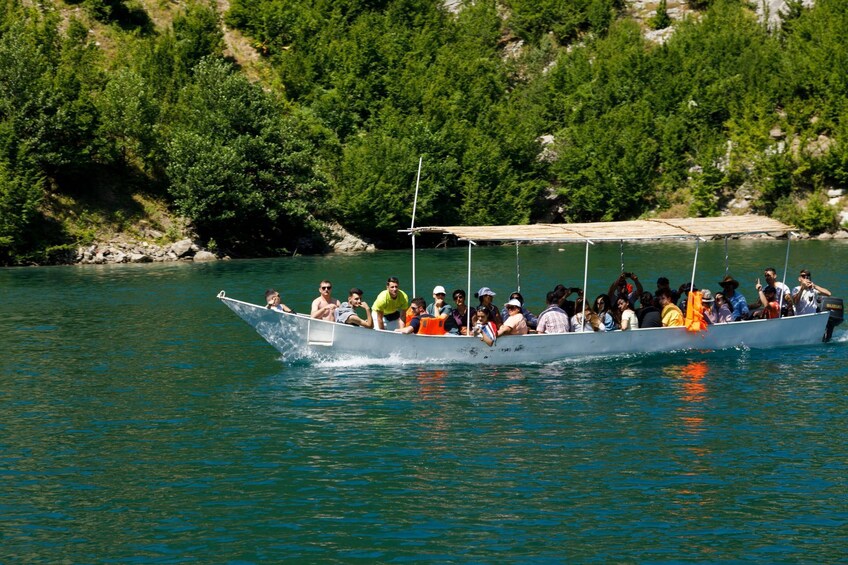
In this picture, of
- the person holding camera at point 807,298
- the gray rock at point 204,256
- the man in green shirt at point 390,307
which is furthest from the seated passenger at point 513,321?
the gray rock at point 204,256

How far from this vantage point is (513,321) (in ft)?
88.7

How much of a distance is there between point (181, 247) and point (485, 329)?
41506 mm

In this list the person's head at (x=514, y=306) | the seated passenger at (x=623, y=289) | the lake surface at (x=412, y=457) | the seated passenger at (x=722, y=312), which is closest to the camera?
the lake surface at (x=412, y=457)

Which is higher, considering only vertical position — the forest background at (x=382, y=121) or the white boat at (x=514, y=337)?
the forest background at (x=382, y=121)

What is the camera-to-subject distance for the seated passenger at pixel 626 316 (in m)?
27.9

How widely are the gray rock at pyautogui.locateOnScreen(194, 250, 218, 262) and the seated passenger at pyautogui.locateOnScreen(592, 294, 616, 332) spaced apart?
39.9 metres

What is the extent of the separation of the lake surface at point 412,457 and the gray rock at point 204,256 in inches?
1212

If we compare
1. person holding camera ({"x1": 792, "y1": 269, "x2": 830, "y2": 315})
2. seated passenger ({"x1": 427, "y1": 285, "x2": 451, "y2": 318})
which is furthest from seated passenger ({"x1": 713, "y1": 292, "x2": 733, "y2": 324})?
seated passenger ({"x1": 427, "y1": 285, "x2": 451, "y2": 318})

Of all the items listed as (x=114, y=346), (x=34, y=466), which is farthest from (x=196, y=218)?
(x=34, y=466)

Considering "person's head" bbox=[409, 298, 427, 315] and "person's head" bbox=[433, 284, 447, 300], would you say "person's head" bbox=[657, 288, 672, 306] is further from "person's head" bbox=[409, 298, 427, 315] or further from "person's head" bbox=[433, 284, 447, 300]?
"person's head" bbox=[409, 298, 427, 315]

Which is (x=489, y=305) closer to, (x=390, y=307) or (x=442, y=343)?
(x=442, y=343)

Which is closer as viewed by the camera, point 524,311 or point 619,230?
point 619,230

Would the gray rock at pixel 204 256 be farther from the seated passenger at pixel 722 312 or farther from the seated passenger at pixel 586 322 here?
the seated passenger at pixel 722 312

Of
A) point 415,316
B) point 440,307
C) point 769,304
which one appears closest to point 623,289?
point 769,304
